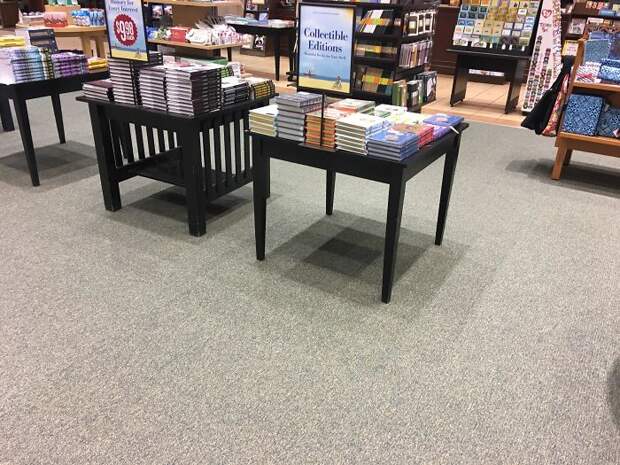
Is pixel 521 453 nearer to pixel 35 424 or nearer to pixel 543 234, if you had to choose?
pixel 35 424

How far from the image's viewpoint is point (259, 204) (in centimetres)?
270

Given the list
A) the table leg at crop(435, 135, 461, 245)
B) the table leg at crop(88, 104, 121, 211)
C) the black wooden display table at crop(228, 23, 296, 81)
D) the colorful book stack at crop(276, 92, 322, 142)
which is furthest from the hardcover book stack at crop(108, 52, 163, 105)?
the black wooden display table at crop(228, 23, 296, 81)

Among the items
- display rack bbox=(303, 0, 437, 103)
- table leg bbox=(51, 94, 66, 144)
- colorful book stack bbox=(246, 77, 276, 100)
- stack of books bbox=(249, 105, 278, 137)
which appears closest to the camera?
stack of books bbox=(249, 105, 278, 137)

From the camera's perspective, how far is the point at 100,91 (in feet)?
10.1

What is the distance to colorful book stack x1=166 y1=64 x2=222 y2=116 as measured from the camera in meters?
2.73

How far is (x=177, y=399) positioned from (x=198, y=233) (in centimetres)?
134

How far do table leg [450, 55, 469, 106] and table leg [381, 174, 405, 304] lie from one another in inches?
189

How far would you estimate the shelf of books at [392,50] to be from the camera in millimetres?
5438

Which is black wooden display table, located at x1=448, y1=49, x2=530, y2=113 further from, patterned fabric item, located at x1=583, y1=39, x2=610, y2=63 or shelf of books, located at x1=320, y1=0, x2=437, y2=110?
patterned fabric item, located at x1=583, y1=39, x2=610, y2=63

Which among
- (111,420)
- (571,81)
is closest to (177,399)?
(111,420)

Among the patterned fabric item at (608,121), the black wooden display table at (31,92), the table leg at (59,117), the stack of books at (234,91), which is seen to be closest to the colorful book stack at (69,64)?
the black wooden display table at (31,92)

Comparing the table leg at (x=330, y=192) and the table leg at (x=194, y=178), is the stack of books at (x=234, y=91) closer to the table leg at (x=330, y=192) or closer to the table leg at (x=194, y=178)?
the table leg at (x=194, y=178)

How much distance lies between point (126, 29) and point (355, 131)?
65.0 inches

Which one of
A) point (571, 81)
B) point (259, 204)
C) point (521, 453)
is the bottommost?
point (521, 453)
